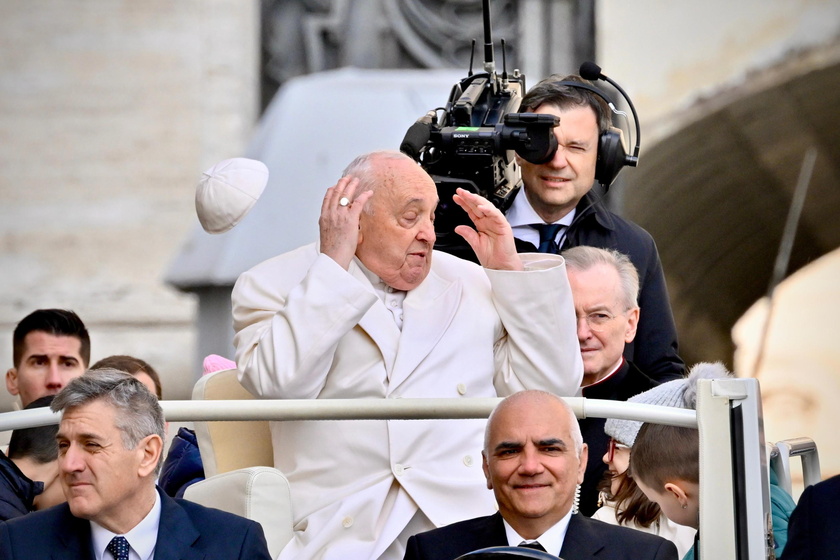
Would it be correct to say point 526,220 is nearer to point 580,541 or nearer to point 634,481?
point 634,481

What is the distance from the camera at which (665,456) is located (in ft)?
8.79

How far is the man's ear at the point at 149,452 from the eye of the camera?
2.59 m

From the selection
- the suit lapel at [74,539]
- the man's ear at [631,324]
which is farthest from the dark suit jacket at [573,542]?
the man's ear at [631,324]

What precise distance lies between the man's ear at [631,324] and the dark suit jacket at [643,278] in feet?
0.55

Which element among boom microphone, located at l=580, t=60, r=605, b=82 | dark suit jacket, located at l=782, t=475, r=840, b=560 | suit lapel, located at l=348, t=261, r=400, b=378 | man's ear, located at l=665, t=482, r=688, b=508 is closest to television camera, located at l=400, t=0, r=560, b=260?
boom microphone, located at l=580, t=60, r=605, b=82

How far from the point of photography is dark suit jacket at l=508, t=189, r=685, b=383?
11.4ft

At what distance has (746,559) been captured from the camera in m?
2.36

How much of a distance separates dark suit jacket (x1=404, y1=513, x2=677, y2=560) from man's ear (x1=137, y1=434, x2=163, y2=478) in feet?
1.46

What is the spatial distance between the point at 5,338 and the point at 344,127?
252 centimetres

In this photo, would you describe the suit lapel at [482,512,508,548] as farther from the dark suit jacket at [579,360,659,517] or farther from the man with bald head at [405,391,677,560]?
the dark suit jacket at [579,360,659,517]

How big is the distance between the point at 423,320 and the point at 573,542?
0.64 m

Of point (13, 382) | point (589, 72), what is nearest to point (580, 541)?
point (589, 72)

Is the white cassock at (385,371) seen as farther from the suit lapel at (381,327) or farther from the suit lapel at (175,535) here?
the suit lapel at (175,535)

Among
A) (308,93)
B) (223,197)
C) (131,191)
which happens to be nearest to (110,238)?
(131,191)
